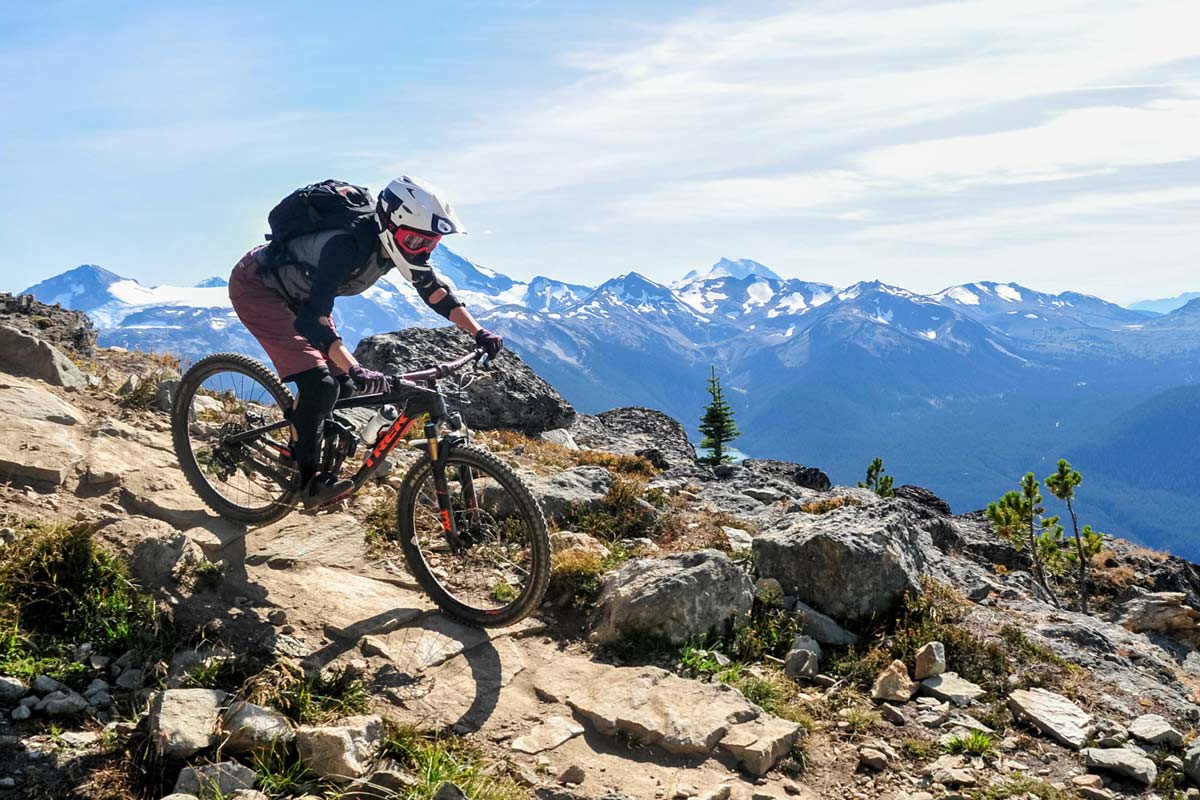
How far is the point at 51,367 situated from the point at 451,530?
8.33m

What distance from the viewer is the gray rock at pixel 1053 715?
6836 mm

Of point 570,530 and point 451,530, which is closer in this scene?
point 451,530

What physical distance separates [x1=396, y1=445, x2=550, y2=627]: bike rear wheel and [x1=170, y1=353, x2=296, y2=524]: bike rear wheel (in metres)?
1.57

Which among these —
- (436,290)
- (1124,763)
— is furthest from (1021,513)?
(436,290)

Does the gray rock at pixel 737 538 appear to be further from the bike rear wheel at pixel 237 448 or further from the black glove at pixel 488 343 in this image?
the bike rear wheel at pixel 237 448

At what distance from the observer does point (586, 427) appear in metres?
26.5

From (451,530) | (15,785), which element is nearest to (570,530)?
(451,530)

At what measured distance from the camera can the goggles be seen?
7.64 meters

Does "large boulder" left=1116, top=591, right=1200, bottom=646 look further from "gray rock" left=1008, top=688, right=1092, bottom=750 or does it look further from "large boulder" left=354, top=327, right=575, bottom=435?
"large boulder" left=354, top=327, right=575, bottom=435

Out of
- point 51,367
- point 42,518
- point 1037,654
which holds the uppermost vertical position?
point 51,367

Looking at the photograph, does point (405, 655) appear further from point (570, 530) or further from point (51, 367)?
point (51, 367)

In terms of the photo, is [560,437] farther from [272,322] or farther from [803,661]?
[803,661]

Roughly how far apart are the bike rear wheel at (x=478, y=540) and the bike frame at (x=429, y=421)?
6 centimetres

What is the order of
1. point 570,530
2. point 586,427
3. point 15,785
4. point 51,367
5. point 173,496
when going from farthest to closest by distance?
1. point 586,427
2. point 51,367
3. point 570,530
4. point 173,496
5. point 15,785
